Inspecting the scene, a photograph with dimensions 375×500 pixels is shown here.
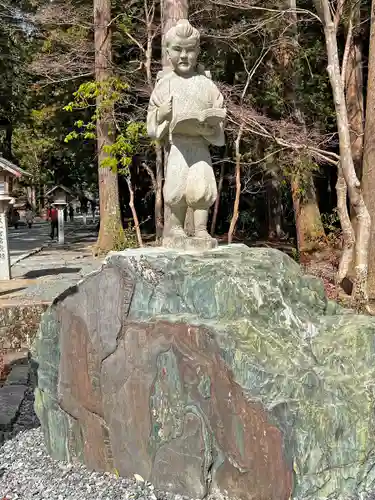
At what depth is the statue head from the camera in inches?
178

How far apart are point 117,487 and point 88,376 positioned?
2.76ft

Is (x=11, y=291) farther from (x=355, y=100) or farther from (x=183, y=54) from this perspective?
(x=355, y=100)

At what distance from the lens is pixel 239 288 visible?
12.8 feet

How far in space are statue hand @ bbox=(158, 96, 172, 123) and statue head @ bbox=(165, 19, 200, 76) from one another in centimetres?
33

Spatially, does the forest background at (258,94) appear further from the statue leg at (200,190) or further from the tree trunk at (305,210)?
the statue leg at (200,190)

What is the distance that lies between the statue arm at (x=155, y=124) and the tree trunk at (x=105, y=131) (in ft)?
29.9

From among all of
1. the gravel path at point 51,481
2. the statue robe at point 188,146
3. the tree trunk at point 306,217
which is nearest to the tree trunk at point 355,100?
the tree trunk at point 306,217

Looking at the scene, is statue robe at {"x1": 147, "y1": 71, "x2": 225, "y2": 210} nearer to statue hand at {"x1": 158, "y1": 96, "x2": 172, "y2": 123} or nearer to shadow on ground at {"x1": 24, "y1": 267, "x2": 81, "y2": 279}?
statue hand at {"x1": 158, "y1": 96, "x2": 172, "y2": 123}

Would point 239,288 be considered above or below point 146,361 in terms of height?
above

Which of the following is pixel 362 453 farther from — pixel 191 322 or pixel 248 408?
pixel 191 322

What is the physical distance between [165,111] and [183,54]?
50 cm

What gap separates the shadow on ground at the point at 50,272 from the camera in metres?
13.4

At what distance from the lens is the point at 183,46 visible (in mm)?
4574

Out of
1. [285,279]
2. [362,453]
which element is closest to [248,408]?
[362,453]
